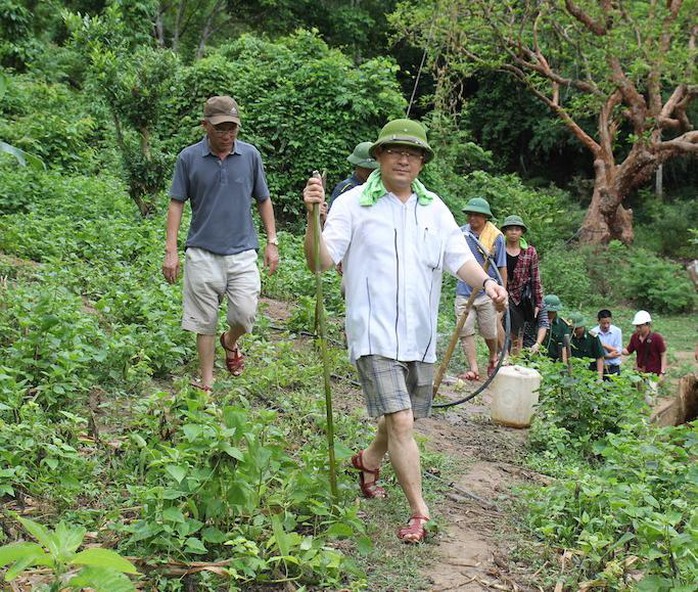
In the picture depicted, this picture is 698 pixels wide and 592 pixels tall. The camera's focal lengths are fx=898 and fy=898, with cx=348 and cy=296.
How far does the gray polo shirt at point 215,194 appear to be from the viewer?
5848 mm

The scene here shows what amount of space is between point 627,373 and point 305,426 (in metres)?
2.79

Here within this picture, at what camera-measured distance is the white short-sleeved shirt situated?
14.2 ft

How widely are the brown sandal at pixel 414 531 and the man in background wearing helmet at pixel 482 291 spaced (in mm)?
3988

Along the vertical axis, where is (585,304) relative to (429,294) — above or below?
Result: below

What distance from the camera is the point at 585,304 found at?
60.3 feet

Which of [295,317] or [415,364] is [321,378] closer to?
[295,317]

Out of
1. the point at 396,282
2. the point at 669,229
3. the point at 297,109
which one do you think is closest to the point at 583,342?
the point at 396,282

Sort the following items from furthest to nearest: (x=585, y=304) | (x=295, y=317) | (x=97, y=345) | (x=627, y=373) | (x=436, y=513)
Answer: (x=585, y=304)
(x=295, y=317)
(x=627, y=373)
(x=97, y=345)
(x=436, y=513)

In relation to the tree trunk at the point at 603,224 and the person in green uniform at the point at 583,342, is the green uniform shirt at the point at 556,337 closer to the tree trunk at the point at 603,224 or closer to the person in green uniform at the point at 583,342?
the person in green uniform at the point at 583,342

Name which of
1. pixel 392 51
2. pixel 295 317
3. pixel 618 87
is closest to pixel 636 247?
pixel 618 87

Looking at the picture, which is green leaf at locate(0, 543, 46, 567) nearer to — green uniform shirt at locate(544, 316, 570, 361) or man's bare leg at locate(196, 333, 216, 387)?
man's bare leg at locate(196, 333, 216, 387)

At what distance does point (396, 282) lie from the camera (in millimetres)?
4355

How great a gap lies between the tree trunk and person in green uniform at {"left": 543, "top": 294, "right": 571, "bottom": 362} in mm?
12522

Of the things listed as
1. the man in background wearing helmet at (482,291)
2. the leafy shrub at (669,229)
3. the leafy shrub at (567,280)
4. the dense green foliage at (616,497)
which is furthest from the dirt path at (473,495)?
the leafy shrub at (669,229)
